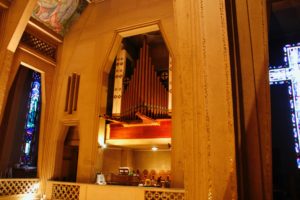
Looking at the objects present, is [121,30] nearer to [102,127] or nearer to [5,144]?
[102,127]

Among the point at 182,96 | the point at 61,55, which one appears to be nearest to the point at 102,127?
the point at 61,55

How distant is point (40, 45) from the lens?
783cm

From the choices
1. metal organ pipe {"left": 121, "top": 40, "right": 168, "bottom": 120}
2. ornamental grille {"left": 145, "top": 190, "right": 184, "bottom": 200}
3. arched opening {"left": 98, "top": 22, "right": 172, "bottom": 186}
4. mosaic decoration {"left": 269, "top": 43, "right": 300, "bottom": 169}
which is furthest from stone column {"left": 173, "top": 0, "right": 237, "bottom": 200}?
metal organ pipe {"left": 121, "top": 40, "right": 168, "bottom": 120}

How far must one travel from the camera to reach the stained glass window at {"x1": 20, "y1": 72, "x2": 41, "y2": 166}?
8680mm

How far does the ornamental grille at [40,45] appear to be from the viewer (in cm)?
745

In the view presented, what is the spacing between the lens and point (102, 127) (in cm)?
746

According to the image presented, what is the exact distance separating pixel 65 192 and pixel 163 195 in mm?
2726

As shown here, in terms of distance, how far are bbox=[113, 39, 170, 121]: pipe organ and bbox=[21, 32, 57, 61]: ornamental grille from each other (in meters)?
2.16

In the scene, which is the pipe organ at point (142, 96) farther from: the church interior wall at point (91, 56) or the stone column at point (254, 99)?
the stone column at point (254, 99)

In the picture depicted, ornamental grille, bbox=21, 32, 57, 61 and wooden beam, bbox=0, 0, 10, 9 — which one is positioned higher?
wooden beam, bbox=0, 0, 10, 9

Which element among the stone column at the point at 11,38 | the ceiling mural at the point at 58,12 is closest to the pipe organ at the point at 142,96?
the ceiling mural at the point at 58,12

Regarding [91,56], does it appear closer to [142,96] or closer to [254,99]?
[142,96]

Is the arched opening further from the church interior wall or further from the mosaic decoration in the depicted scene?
the mosaic decoration

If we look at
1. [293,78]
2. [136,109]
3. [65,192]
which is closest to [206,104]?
[293,78]
